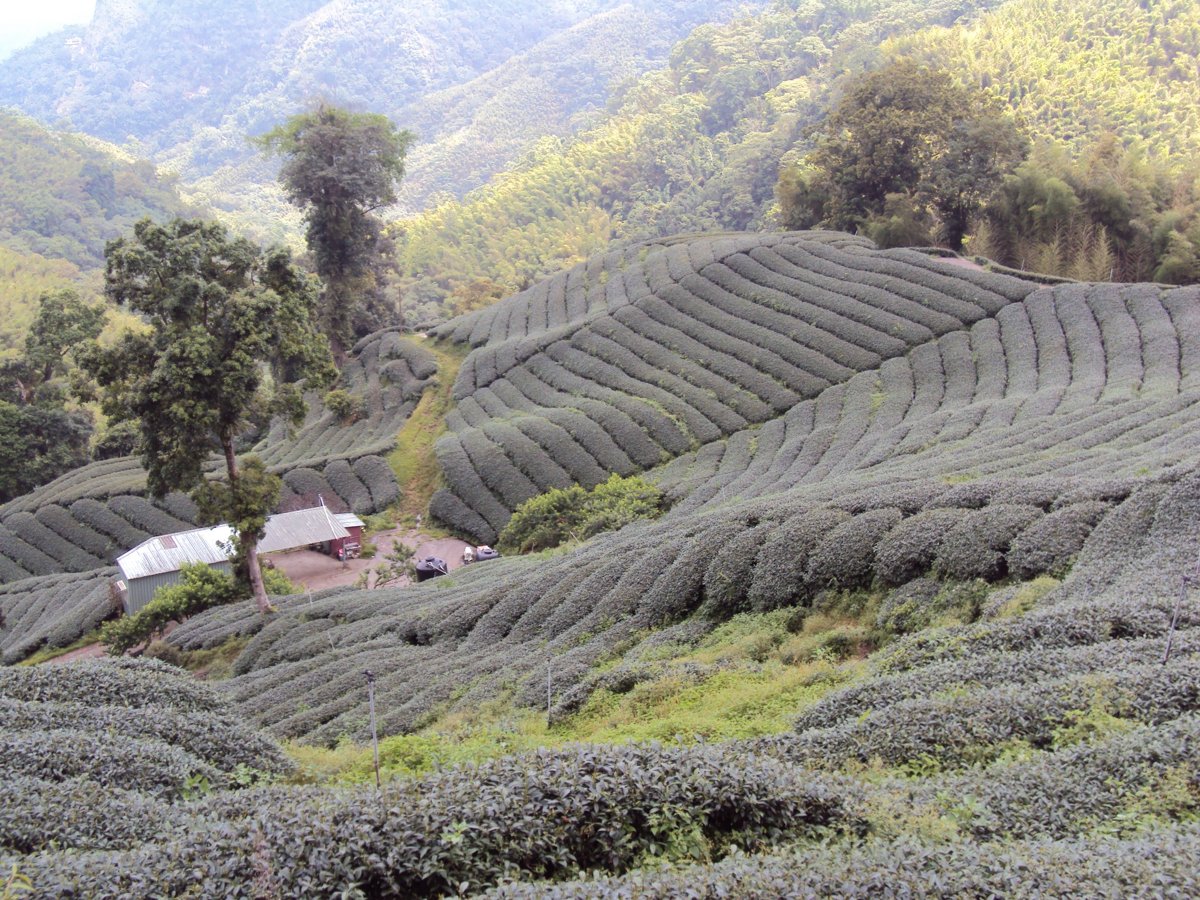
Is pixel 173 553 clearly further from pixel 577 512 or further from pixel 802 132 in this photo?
pixel 802 132

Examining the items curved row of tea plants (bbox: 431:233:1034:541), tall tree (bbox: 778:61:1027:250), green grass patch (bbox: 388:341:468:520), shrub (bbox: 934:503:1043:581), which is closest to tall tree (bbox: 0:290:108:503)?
green grass patch (bbox: 388:341:468:520)

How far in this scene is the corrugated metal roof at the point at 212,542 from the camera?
28.9m

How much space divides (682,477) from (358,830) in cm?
2249

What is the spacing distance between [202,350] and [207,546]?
1368 centimetres

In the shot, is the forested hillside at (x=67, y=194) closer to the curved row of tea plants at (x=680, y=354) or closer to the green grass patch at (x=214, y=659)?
the curved row of tea plants at (x=680, y=354)

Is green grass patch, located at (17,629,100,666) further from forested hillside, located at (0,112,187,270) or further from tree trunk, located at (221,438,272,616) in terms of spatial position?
forested hillside, located at (0,112,187,270)

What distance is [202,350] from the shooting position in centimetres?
1911

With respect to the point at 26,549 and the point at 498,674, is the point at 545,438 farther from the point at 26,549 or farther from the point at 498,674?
the point at 26,549

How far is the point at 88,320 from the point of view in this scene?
49594mm

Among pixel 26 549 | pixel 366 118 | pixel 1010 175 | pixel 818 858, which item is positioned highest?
pixel 366 118

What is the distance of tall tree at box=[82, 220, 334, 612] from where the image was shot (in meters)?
19.2

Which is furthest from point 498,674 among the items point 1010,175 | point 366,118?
point 366,118

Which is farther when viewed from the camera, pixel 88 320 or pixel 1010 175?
pixel 88 320

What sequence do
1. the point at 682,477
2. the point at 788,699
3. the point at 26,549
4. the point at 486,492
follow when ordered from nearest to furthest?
the point at 788,699 < the point at 682,477 < the point at 486,492 < the point at 26,549
